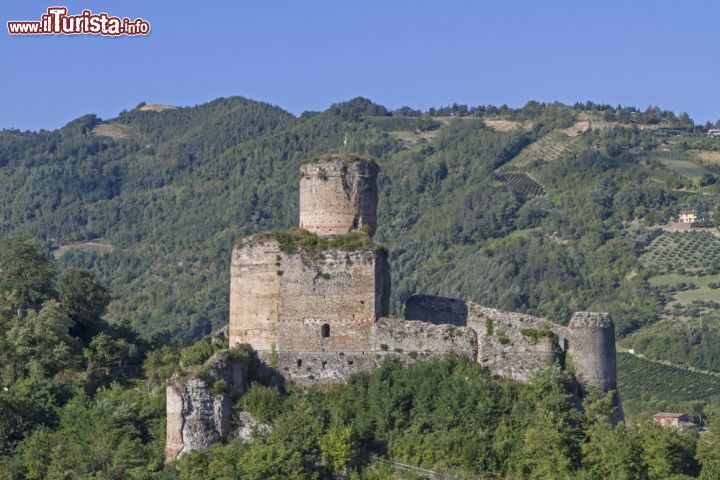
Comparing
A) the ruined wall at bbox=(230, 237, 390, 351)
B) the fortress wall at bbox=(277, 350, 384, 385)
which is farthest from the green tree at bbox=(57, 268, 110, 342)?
the fortress wall at bbox=(277, 350, 384, 385)

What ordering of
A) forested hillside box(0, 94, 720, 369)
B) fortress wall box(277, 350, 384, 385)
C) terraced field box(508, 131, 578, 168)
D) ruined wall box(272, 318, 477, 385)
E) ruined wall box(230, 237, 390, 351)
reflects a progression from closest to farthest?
1. ruined wall box(272, 318, 477, 385)
2. fortress wall box(277, 350, 384, 385)
3. ruined wall box(230, 237, 390, 351)
4. forested hillside box(0, 94, 720, 369)
5. terraced field box(508, 131, 578, 168)

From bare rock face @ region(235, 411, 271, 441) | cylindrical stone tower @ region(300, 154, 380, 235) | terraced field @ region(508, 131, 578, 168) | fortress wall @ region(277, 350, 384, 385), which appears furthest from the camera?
terraced field @ region(508, 131, 578, 168)

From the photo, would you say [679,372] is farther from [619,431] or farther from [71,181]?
[71,181]

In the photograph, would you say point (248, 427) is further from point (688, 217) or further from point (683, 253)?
point (688, 217)

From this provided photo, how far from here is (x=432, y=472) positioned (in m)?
41.0

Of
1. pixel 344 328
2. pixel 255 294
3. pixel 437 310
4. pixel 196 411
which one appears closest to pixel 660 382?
pixel 437 310

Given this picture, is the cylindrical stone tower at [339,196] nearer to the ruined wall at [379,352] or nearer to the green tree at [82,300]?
the ruined wall at [379,352]

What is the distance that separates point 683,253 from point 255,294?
78.3 m

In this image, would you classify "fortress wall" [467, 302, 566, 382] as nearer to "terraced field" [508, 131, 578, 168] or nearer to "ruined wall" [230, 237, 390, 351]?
"ruined wall" [230, 237, 390, 351]

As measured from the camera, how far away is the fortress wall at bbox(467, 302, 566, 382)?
4281 cm

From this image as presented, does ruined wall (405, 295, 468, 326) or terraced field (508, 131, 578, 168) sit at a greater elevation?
terraced field (508, 131, 578, 168)

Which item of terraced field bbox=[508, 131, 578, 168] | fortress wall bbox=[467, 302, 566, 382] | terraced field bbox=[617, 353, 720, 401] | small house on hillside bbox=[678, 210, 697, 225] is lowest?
terraced field bbox=[617, 353, 720, 401]

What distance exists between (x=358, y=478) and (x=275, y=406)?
317 cm

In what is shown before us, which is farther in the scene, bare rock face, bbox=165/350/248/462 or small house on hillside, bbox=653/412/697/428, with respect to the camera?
small house on hillside, bbox=653/412/697/428
